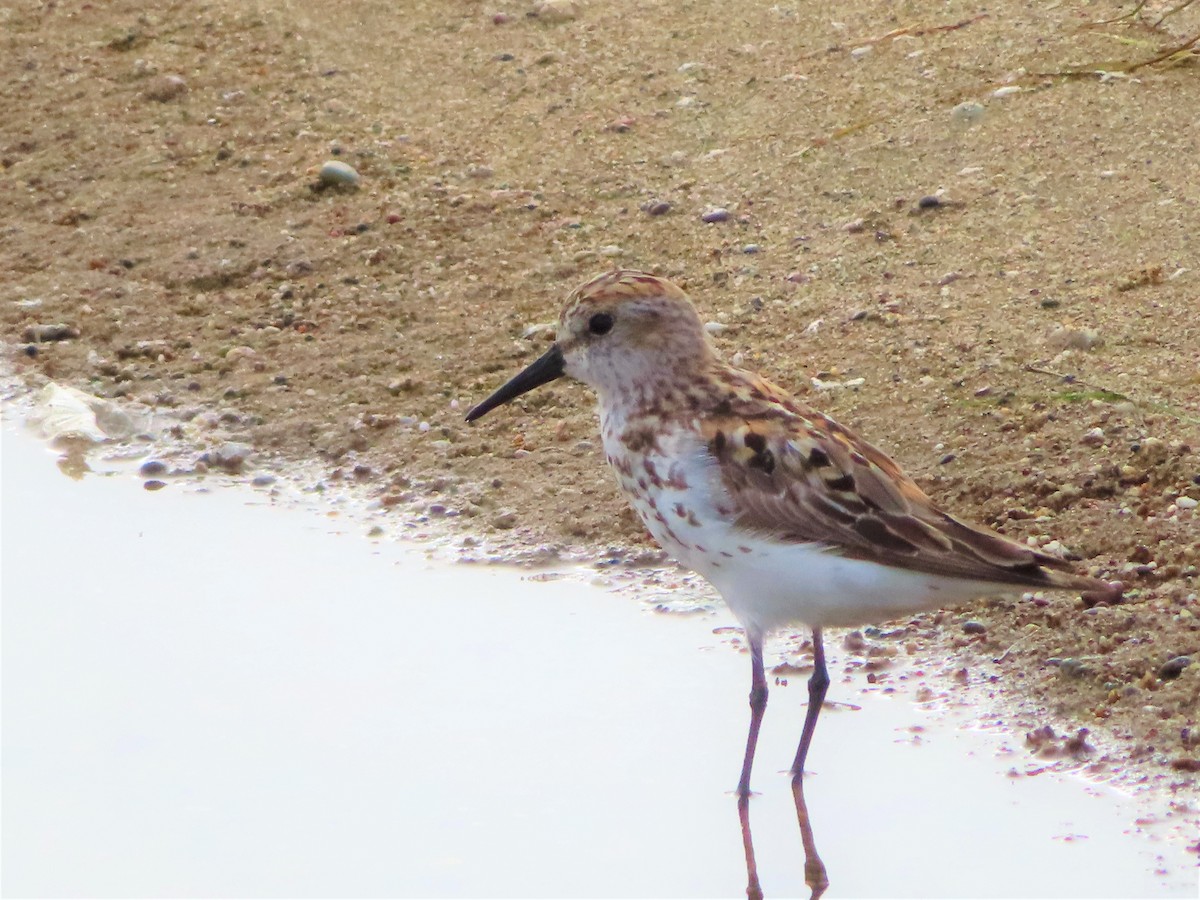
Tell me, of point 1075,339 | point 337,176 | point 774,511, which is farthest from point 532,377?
point 337,176

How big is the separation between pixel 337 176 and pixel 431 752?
3520 mm

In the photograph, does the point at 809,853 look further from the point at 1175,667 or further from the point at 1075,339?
the point at 1075,339

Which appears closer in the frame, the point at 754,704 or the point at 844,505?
the point at 844,505

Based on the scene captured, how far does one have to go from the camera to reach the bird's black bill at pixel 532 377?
5.29 meters

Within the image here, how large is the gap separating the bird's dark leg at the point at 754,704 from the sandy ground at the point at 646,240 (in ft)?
2.16

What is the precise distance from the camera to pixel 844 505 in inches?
181

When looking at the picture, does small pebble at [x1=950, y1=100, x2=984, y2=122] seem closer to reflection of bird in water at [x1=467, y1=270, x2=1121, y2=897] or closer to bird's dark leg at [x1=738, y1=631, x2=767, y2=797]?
reflection of bird in water at [x1=467, y1=270, x2=1121, y2=897]

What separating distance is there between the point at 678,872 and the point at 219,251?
3865mm

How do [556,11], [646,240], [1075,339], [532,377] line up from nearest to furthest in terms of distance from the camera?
[532,377] → [1075,339] → [646,240] → [556,11]

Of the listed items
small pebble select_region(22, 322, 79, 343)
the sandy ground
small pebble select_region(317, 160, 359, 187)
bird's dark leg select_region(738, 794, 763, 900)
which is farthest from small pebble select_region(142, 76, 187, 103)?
bird's dark leg select_region(738, 794, 763, 900)

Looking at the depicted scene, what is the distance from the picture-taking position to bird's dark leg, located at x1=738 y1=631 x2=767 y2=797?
4.73m

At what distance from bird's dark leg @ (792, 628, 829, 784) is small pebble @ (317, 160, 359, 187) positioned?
142 inches

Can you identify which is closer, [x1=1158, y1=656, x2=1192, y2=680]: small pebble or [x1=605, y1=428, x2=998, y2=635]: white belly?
[x1=605, y1=428, x2=998, y2=635]: white belly

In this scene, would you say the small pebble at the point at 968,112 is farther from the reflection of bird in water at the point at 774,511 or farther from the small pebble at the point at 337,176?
the reflection of bird in water at the point at 774,511
